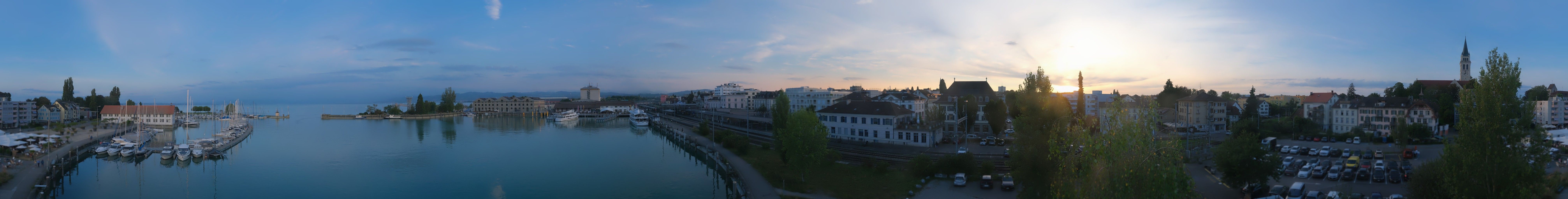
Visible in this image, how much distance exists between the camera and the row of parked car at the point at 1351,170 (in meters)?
15.4

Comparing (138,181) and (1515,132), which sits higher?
(1515,132)

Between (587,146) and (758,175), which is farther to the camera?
(587,146)

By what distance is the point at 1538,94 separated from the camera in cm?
3269

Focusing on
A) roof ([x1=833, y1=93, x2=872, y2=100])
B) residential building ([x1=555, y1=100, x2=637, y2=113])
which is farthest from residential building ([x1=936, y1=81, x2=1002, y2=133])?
residential building ([x1=555, y1=100, x2=637, y2=113])

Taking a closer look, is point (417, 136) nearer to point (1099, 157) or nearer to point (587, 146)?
point (587, 146)

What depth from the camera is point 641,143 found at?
3209 cm

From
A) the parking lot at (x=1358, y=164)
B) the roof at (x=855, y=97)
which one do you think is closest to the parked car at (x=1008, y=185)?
the parking lot at (x=1358, y=164)

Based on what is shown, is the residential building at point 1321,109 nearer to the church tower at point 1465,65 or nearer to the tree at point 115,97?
the church tower at point 1465,65

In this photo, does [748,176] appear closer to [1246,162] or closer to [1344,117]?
[1246,162]

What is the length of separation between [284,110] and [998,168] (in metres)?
119

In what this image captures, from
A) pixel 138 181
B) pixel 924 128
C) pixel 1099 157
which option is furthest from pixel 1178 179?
pixel 138 181

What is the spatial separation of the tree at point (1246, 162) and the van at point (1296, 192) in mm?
356

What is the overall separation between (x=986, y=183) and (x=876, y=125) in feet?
34.9

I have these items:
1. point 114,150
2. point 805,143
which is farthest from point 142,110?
point 805,143
